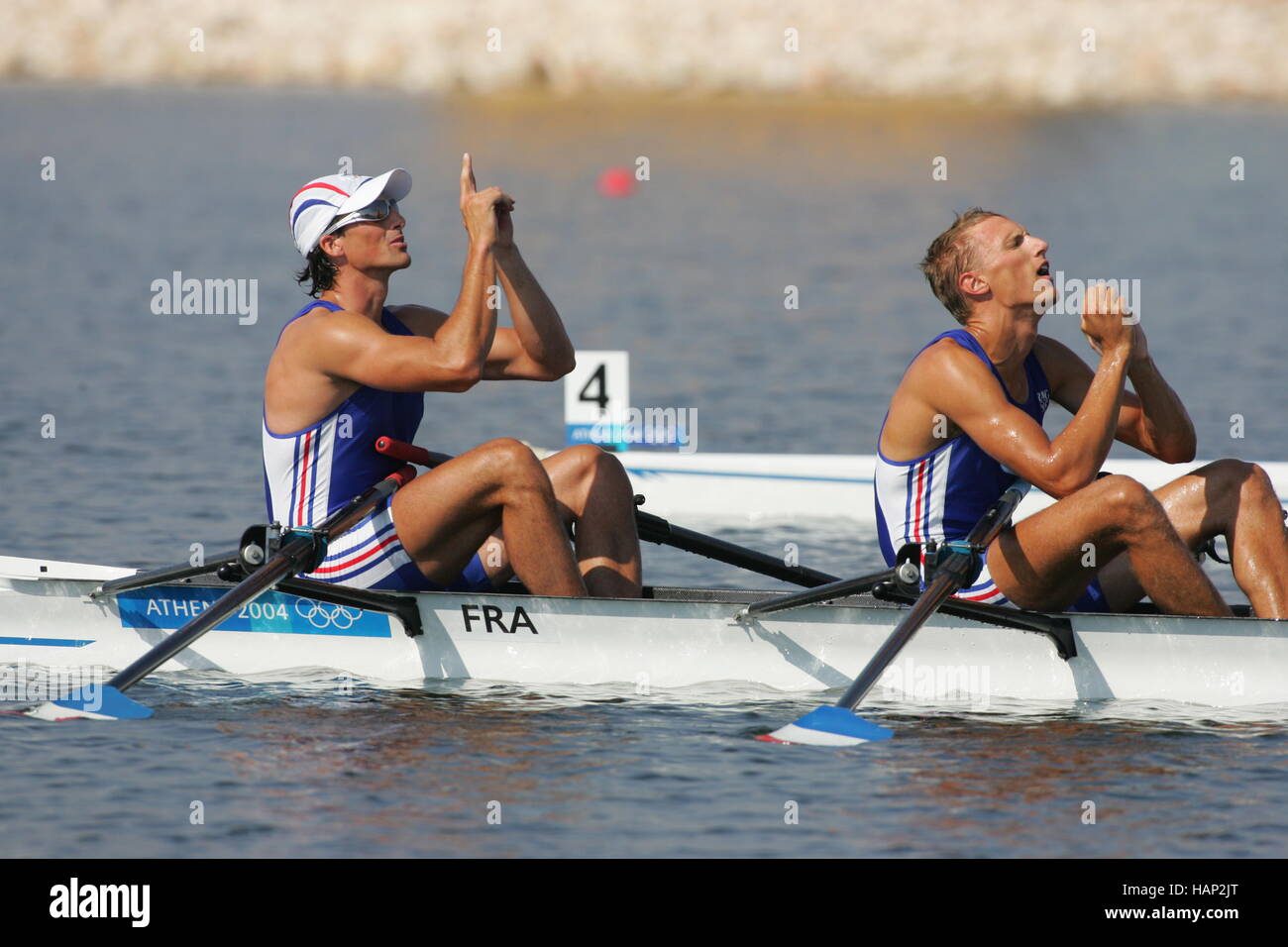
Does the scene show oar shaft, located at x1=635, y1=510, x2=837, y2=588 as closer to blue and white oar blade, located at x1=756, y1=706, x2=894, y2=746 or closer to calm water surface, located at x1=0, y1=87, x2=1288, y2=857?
calm water surface, located at x1=0, y1=87, x2=1288, y2=857

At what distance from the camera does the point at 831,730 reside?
7.04 meters

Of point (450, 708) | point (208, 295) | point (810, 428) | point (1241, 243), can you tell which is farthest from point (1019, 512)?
point (1241, 243)

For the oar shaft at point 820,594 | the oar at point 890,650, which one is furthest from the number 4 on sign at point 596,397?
the oar at point 890,650

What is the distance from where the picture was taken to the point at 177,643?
7383 millimetres

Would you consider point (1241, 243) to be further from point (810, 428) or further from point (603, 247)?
point (810, 428)

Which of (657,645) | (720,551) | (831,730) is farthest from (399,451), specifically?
(831,730)

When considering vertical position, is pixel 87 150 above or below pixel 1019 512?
above

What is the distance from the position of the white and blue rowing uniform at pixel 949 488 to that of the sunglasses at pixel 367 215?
82.9 inches

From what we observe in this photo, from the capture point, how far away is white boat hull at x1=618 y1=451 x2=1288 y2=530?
12.0 meters

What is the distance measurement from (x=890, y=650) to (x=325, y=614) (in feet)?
7.71

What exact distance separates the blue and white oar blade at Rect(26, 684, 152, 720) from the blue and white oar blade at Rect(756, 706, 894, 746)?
2.42 m

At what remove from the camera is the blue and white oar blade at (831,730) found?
703 cm
